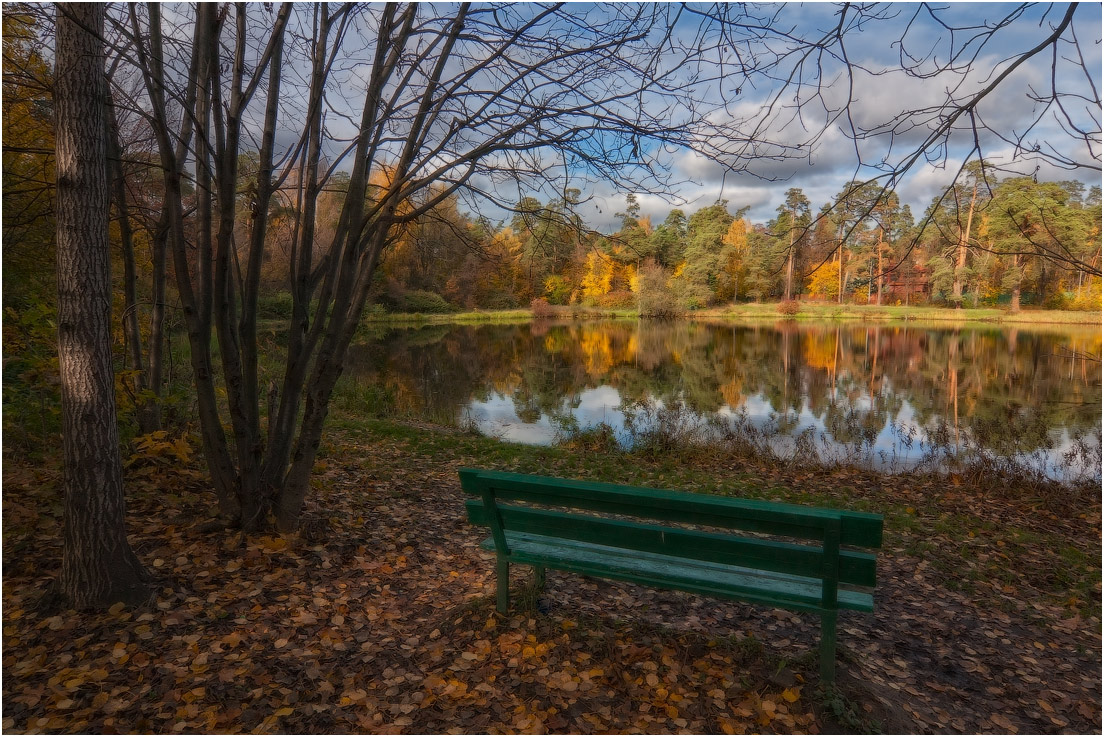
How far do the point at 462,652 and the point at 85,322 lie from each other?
97.0 inches

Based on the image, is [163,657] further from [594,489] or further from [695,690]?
[695,690]

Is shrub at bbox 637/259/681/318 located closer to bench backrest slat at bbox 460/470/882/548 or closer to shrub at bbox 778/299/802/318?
shrub at bbox 778/299/802/318

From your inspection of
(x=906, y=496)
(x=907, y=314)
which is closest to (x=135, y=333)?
(x=906, y=496)

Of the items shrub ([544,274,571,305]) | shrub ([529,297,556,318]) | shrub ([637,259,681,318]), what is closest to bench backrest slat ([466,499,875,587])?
shrub ([637,259,681,318])

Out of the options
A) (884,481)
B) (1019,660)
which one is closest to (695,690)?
(1019,660)

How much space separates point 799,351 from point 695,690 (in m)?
24.1

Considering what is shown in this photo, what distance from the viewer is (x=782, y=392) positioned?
49.3 ft

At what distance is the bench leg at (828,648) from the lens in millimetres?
2551

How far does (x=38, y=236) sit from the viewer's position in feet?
23.0

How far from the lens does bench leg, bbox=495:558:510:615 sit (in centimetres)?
319

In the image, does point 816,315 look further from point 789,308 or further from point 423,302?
point 423,302

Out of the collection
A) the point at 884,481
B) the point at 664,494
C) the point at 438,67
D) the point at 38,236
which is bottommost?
the point at 884,481

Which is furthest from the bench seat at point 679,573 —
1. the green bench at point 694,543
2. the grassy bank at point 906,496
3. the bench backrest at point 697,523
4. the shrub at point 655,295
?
the shrub at point 655,295

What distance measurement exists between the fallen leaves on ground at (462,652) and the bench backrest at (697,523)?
1.73 feet
